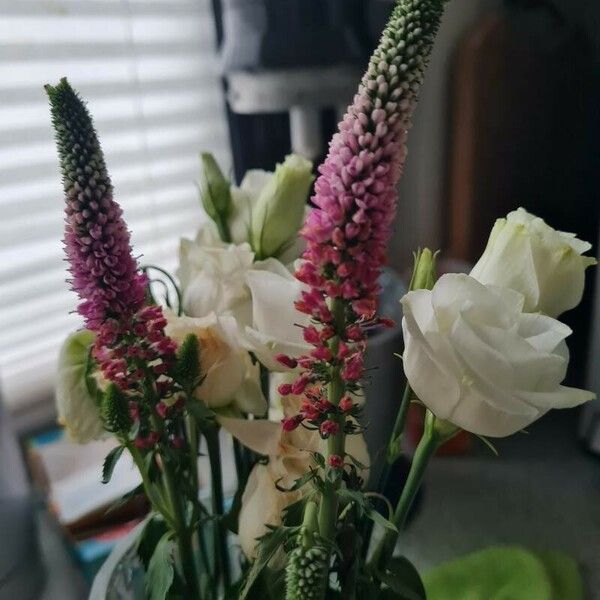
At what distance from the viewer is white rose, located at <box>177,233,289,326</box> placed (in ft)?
1.15

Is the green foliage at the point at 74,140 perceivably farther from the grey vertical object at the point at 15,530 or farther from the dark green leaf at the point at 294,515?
the grey vertical object at the point at 15,530

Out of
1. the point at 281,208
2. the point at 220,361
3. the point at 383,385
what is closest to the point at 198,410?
the point at 220,361

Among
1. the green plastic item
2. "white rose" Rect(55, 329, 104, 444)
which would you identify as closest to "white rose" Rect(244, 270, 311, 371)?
"white rose" Rect(55, 329, 104, 444)

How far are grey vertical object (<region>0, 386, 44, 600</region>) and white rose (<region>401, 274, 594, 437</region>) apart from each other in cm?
50

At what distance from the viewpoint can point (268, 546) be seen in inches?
11.7

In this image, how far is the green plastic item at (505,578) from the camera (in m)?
0.47

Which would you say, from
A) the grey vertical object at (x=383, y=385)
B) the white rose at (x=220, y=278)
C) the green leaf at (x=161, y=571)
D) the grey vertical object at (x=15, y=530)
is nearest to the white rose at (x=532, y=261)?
the white rose at (x=220, y=278)

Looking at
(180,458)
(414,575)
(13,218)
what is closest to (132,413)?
(180,458)

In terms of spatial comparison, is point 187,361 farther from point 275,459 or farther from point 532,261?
point 532,261

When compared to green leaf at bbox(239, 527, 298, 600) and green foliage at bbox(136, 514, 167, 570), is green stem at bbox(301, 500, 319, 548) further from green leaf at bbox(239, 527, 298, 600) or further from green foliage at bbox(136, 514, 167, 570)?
green foliage at bbox(136, 514, 167, 570)

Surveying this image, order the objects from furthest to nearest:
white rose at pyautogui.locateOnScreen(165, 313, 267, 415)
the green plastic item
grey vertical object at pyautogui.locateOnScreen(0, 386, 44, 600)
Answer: grey vertical object at pyautogui.locateOnScreen(0, 386, 44, 600) → the green plastic item → white rose at pyautogui.locateOnScreen(165, 313, 267, 415)

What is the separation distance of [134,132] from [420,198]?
41cm

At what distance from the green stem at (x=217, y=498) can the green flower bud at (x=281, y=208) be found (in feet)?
0.38

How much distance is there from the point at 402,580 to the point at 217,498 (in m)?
0.12
